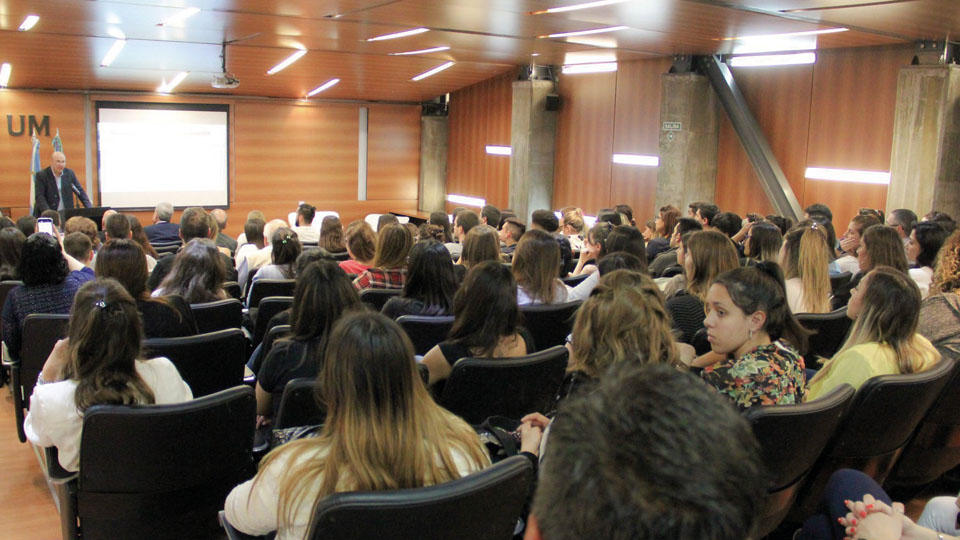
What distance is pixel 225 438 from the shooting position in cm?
256

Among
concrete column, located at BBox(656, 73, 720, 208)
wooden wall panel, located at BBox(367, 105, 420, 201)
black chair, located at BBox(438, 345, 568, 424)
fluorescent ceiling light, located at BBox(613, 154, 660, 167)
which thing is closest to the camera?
black chair, located at BBox(438, 345, 568, 424)

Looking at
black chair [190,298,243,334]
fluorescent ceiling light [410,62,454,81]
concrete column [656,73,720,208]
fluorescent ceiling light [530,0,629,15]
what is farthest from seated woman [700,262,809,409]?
fluorescent ceiling light [410,62,454,81]

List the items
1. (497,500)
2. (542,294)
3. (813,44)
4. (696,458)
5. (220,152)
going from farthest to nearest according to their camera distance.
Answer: (220,152) < (813,44) < (542,294) < (497,500) < (696,458)

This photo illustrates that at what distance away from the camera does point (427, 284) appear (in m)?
4.09

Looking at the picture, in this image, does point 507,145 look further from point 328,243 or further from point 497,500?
point 497,500

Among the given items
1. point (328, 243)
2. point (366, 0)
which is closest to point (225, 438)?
point (328, 243)

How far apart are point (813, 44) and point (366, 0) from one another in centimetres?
516

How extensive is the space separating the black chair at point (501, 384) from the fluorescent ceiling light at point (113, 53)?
8.82m

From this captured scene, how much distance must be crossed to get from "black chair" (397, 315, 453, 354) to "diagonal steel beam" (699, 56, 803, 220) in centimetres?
710

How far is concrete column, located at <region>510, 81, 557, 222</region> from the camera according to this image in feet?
42.8

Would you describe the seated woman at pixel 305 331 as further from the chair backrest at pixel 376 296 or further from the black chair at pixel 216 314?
the chair backrest at pixel 376 296

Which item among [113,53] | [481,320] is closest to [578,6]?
[481,320]

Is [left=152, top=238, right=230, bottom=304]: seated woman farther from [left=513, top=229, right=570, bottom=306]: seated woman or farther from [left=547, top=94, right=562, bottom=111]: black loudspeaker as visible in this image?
[left=547, top=94, right=562, bottom=111]: black loudspeaker

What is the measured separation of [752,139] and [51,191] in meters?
8.94
